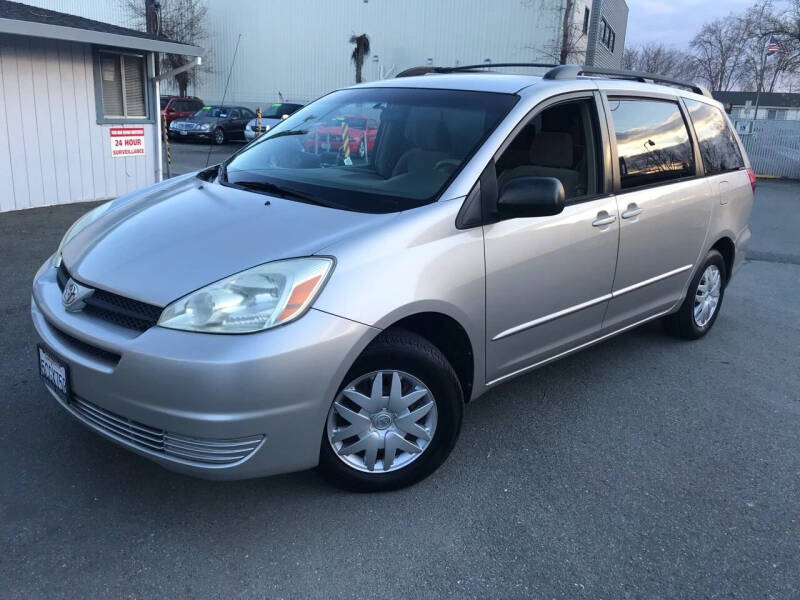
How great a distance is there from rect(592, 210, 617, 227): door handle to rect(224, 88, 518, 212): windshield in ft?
2.56

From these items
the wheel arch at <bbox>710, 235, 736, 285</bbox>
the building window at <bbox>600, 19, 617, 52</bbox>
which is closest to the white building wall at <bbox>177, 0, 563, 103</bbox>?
the building window at <bbox>600, 19, 617, 52</bbox>

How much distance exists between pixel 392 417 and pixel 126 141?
9279mm

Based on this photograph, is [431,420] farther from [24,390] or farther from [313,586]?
[24,390]

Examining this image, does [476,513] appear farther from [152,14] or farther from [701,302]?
[152,14]

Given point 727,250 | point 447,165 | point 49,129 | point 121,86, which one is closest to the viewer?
point 447,165

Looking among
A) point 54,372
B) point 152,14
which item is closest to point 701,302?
point 54,372

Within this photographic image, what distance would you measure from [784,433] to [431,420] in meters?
2.14

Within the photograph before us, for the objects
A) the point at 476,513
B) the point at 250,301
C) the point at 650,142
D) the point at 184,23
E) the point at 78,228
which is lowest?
the point at 476,513

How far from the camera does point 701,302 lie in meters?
5.12

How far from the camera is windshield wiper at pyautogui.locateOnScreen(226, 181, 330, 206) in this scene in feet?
10.3

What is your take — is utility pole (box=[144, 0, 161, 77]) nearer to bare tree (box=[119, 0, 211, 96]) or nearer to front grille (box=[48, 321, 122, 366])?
bare tree (box=[119, 0, 211, 96])

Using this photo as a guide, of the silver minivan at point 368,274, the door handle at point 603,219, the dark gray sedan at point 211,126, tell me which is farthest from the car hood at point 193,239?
the dark gray sedan at point 211,126

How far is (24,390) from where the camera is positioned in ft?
→ 12.4

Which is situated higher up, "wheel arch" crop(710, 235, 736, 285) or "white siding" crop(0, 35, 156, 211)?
"white siding" crop(0, 35, 156, 211)
